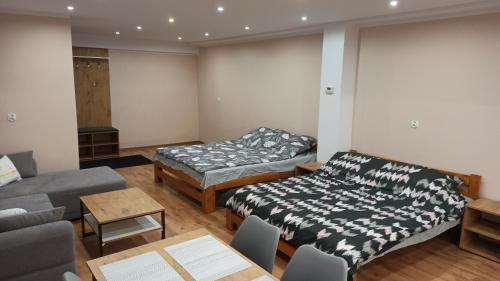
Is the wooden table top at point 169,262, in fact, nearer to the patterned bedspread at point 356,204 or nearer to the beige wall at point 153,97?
the patterned bedspread at point 356,204

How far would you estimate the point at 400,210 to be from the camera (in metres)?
3.45

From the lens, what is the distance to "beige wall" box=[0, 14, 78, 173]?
453cm

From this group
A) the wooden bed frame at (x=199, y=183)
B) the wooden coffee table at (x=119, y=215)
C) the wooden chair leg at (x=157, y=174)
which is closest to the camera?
the wooden coffee table at (x=119, y=215)

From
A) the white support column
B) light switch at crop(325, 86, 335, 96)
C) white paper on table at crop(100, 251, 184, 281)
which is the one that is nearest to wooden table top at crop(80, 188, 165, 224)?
white paper on table at crop(100, 251, 184, 281)

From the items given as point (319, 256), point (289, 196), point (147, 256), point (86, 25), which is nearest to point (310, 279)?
point (319, 256)

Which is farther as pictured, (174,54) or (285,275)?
(174,54)

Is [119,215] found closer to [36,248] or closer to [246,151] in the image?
[36,248]

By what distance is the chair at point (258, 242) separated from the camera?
86.7 inches

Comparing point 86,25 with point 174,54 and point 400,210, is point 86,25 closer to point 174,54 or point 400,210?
point 174,54

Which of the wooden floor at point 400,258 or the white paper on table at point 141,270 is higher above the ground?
the white paper on table at point 141,270

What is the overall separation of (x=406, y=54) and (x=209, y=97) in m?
4.97

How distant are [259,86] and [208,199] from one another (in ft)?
9.64

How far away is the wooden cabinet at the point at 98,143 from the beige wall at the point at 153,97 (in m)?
0.51

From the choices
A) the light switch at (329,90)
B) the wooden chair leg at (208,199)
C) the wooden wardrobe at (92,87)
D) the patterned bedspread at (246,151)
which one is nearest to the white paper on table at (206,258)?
the wooden chair leg at (208,199)
